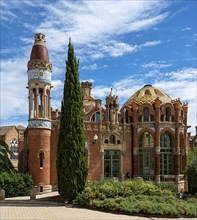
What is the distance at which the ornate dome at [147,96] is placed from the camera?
121 feet

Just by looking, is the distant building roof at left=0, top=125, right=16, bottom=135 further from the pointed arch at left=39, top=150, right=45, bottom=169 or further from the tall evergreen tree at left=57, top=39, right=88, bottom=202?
the tall evergreen tree at left=57, top=39, right=88, bottom=202

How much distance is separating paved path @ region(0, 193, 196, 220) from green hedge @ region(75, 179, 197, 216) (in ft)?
2.26

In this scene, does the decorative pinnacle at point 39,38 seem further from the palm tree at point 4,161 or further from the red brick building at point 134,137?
the palm tree at point 4,161

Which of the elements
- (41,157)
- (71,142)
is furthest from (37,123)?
(71,142)

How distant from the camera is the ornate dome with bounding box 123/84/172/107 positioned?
3697 centimetres

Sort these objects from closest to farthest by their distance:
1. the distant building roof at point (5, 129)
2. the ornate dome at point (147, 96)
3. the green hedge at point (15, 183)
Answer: the green hedge at point (15, 183), the ornate dome at point (147, 96), the distant building roof at point (5, 129)

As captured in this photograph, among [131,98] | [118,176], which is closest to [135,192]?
[118,176]

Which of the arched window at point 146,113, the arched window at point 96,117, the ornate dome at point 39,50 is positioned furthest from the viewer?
the arched window at point 146,113

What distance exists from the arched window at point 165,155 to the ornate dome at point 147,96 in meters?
3.73

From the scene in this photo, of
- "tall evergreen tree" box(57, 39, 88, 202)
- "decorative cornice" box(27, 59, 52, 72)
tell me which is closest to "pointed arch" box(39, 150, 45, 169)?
"tall evergreen tree" box(57, 39, 88, 202)

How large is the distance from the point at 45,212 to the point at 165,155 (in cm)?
1897

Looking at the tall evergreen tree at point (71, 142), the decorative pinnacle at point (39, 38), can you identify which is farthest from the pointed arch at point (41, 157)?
the decorative pinnacle at point (39, 38)

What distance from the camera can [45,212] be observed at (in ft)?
64.4

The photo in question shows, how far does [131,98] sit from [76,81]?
15358mm
